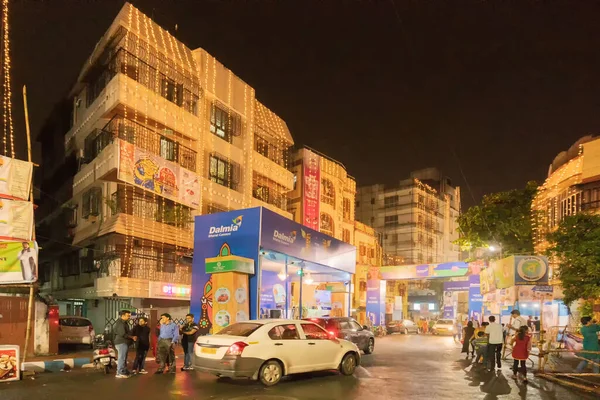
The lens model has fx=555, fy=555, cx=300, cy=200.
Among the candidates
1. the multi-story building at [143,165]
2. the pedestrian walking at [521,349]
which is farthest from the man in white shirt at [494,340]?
the multi-story building at [143,165]

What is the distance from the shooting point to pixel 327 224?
45.2 metres

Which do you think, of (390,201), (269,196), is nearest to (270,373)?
(269,196)

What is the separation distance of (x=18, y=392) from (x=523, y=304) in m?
24.4

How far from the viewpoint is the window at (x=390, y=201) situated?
6450 cm

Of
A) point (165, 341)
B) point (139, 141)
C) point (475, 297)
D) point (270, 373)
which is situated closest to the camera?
point (270, 373)

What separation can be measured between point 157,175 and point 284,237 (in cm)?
934

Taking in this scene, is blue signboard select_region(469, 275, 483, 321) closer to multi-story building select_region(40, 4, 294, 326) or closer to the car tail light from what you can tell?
multi-story building select_region(40, 4, 294, 326)

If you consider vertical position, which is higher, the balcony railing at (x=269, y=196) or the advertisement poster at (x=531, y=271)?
the balcony railing at (x=269, y=196)

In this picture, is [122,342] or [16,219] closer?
[122,342]

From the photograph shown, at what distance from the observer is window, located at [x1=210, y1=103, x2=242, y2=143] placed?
31100 mm

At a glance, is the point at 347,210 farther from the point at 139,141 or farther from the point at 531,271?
the point at 139,141

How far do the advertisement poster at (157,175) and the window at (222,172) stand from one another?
7.05 feet

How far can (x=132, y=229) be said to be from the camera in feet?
81.8

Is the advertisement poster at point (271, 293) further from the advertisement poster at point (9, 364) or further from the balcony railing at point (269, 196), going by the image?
the advertisement poster at point (9, 364)
